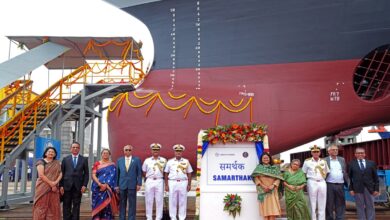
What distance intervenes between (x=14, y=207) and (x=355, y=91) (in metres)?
8.39

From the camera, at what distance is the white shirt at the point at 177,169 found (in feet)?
20.0

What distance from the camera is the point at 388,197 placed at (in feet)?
28.1

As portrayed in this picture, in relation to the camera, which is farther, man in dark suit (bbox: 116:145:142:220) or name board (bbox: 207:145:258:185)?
man in dark suit (bbox: 116:145:142:220)

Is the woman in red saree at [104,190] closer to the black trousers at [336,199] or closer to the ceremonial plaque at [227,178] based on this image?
the ceremonial plaque at [227,178]

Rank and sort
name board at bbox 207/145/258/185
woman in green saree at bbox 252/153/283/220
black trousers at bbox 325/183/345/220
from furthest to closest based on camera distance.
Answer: black trousers at bbox 325/183/345/220 → name board at bbox 207/145/258/185 → woman in green saree at bbox 252/153/283/220

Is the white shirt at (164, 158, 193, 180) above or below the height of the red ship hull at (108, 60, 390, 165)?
below

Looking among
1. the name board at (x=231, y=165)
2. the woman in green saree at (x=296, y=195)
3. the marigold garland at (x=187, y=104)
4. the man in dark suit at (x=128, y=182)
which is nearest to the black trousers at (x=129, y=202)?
the man in dark suit at (x=128, y=182)

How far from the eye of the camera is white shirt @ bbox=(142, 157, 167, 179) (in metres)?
6.14

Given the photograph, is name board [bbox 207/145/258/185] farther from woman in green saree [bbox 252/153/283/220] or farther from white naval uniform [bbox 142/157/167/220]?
white naval uniform [bbox 142/157/167/220]

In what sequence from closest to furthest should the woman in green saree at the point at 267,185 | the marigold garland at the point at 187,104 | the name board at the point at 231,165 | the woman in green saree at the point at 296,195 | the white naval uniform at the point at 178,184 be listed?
the woman in green saree at the point at 267,185 < the woman in green saree at the point at 296,195 < the name board at the point at 231,165 < the white naval uniform at the point at 178,184 < the marigold garland at the point at 187,104

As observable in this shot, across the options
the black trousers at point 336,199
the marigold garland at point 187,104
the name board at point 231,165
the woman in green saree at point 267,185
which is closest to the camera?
the woman in green saree at point 267,185

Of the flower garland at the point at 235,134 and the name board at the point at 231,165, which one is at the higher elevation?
the flower garland at the point at 235,134

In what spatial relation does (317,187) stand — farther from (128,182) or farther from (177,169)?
(128,182)

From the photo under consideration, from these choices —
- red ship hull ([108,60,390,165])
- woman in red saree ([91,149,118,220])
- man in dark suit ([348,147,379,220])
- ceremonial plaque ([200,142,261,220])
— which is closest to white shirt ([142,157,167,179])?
woman in red saree ([91,149,118,220])
